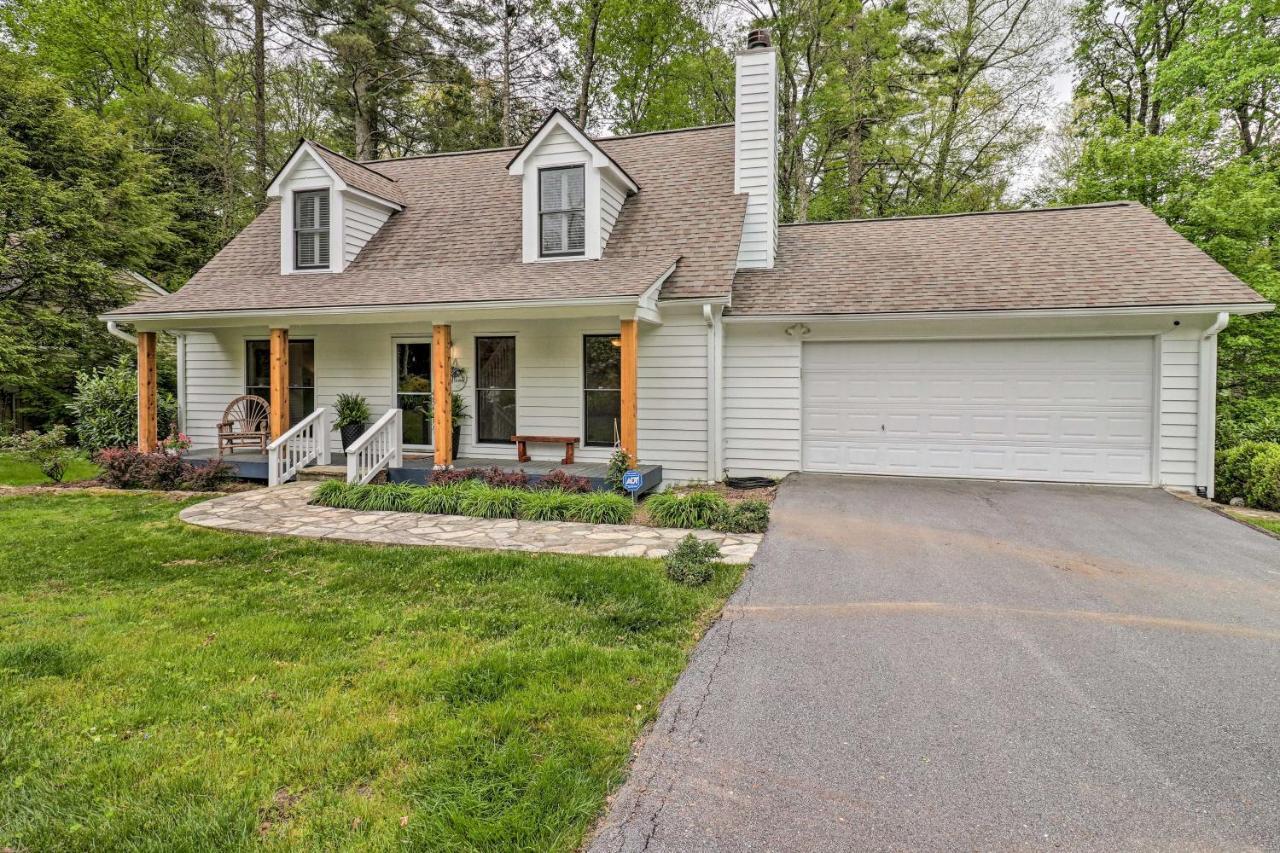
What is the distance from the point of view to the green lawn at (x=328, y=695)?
7.41ft

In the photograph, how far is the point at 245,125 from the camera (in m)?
18.5

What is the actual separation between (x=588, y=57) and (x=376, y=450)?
45.6 feet

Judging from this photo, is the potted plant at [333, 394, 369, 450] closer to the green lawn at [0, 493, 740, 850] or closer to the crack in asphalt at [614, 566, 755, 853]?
the green lawn at [0, 493, 740, 850]

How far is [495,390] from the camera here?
1012 centimetres

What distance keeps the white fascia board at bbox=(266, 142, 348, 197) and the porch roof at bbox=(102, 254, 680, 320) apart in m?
1.46

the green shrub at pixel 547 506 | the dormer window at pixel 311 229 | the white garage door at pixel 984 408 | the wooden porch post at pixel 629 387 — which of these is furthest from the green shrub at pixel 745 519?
the dormer window at pixel 311 229

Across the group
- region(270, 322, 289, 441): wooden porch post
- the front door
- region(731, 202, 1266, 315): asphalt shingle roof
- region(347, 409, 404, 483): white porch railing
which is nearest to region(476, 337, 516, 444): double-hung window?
the front door

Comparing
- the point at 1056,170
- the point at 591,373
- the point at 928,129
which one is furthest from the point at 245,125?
the point at 1056,170

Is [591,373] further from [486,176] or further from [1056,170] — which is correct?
Result: [1056,170]

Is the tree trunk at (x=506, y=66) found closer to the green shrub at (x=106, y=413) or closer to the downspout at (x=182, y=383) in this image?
the downspout at (x=182, y=383)

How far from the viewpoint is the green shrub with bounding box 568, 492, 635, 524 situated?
6914 mm

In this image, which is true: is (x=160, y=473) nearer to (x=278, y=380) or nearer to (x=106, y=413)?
(x=278, y=380)

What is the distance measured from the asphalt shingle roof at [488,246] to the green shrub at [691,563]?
3.63m

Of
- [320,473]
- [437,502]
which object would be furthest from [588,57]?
[437,502]
